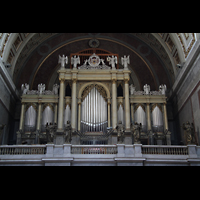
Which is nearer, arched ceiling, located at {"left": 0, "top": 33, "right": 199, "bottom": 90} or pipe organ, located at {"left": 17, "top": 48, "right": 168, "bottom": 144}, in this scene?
pipe organ, located at {"left": 17, "top": 48, "right": 168, "bottom": 144}

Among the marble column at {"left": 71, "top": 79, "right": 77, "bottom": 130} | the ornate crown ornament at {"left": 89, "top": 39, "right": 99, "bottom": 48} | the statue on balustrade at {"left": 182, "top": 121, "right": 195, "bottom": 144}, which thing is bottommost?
the statue on balustrade at {"left": 182, "top": 121, "right": 195, "bottom": 144}

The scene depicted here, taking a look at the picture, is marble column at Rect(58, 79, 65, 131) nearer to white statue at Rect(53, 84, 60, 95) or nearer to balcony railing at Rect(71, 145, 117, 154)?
white statue at Rect(53, 84, 60, 95)

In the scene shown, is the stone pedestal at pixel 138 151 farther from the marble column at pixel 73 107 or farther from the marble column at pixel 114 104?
the marble column at pixel 73 107

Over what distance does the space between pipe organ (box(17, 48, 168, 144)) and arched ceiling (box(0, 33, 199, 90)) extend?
6.61ft

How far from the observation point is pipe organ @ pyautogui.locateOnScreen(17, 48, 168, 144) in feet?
55.6

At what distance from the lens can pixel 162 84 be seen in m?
20.0

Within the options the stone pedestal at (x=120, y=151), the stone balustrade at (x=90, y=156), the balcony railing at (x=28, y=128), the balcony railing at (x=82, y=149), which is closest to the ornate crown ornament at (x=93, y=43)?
the balcony railing at (x=28, y=128)

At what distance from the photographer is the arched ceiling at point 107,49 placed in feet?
65.3

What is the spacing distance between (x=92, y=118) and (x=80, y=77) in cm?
264

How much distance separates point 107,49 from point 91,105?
531 cm

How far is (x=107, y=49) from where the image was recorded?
21016 millimetres

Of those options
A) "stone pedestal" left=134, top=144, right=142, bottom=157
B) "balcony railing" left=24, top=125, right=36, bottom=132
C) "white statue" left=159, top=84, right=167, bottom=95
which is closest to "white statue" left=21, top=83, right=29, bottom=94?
"balcony railing" left=24, top=125, right=36, bottom=132

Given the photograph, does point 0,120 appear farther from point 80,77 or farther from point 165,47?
point 165,47

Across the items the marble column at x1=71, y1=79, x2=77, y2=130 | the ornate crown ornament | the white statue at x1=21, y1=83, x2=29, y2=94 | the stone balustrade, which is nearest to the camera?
the stone balustrade
